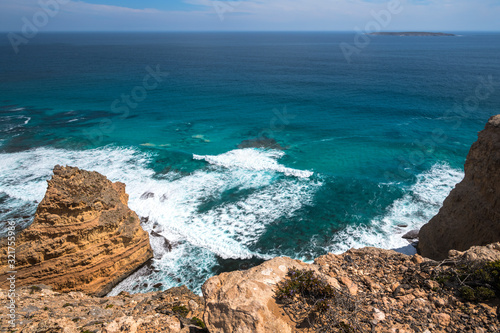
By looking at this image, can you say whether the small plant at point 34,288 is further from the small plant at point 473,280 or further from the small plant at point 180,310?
the small plant at point 473,280

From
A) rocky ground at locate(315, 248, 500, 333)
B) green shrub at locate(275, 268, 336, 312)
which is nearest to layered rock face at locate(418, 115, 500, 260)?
rocky ground at locate(315, 248, 500, 333)

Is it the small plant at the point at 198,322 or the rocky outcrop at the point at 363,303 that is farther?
the small plant at the point at 198,322

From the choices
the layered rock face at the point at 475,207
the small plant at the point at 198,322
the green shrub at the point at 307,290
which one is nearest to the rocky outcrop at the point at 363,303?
the green shrub at the point at 307,290

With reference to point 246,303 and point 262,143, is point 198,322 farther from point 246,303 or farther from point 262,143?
point 262,143

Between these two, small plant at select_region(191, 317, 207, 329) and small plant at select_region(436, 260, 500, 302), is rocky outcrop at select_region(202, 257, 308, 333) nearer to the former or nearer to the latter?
small plant at select_region(191, 317, 207, 329)

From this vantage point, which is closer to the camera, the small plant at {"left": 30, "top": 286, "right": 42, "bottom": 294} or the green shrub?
the green shrub

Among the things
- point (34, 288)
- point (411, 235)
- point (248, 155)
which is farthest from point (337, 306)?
point (248, 155)
